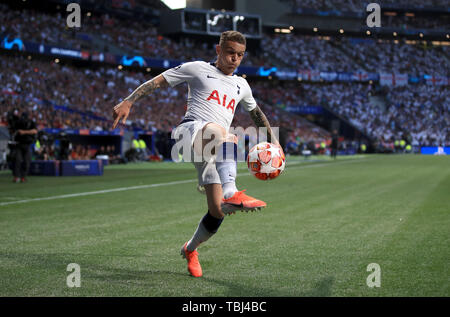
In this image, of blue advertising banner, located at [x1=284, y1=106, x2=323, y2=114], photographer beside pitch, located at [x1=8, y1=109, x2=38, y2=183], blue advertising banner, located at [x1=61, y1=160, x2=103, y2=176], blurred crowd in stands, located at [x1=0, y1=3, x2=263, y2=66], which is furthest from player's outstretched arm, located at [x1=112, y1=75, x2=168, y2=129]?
blue advertising banner, located at [x1=284, y1=106, x2=323, y2=114]

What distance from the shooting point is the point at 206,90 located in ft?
15.8

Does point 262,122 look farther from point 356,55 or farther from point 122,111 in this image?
point 356,55

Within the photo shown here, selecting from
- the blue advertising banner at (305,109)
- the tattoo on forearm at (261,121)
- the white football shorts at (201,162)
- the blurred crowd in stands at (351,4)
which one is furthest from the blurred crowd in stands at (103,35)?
the white football shorts at (201,162)

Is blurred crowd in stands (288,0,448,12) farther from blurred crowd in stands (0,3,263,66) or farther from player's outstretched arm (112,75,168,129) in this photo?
player's outstretched arm (112,75,168,129)

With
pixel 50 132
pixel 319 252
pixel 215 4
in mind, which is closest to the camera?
pixel 319 252

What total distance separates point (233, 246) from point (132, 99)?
95.9 inches

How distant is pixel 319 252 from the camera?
5785 millimetres

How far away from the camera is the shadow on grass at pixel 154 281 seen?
4.06 metres

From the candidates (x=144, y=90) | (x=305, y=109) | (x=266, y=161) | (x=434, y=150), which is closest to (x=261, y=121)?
(x=266, y=161)

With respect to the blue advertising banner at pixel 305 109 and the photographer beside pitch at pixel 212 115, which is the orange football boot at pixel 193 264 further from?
the blue advertising banner at pixel 305 109

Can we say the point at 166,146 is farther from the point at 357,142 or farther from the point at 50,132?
the point at 357,142

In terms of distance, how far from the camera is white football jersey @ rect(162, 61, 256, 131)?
4.80 meters

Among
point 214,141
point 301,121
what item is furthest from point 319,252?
point 301,121

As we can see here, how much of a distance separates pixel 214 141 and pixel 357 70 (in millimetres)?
64002
